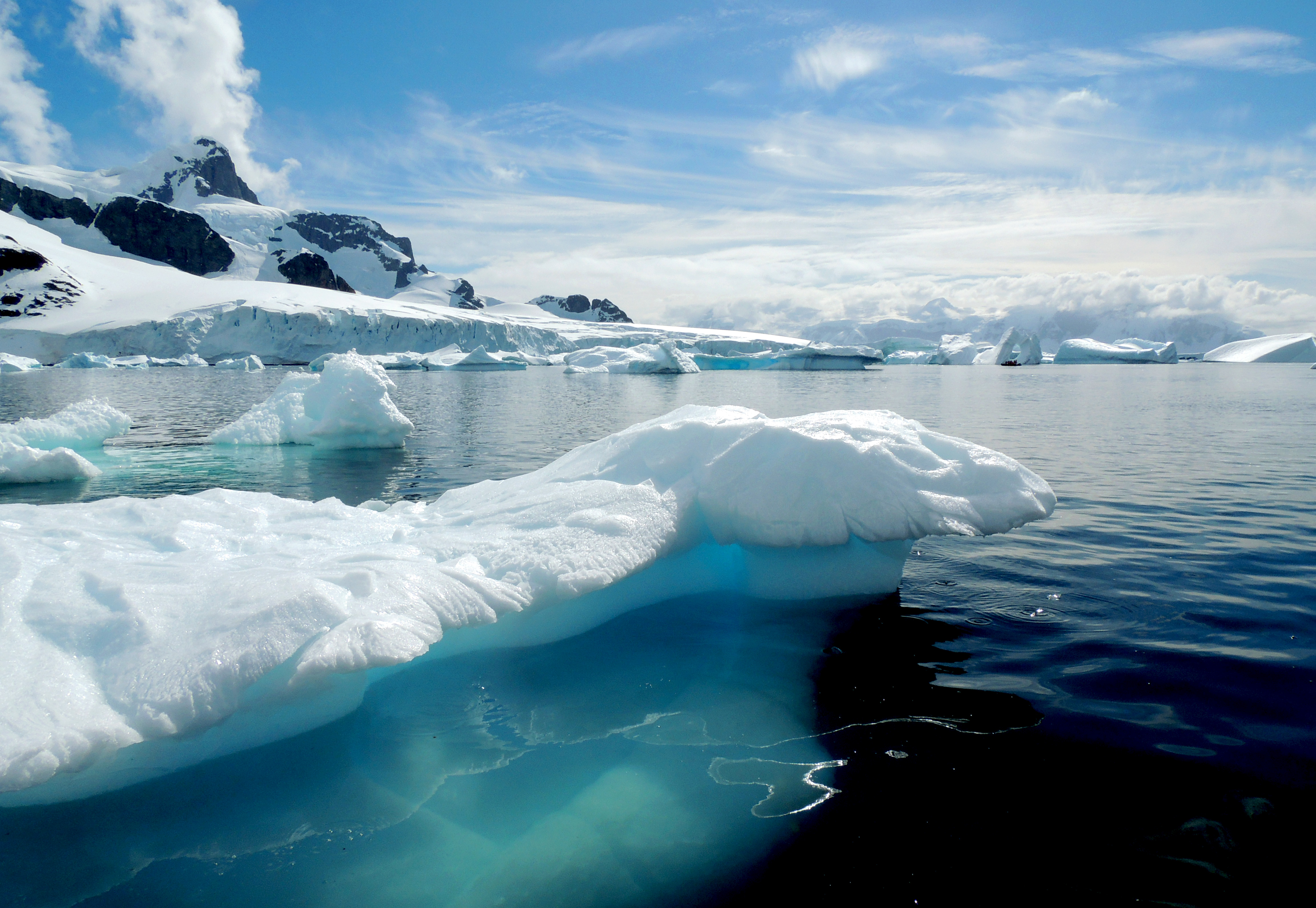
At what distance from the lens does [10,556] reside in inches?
104

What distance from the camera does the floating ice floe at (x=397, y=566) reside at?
211 cm

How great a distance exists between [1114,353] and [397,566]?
5614cm

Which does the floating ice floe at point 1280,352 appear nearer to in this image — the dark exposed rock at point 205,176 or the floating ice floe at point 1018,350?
the floating ice floe at point 1018,350

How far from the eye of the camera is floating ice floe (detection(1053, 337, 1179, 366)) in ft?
155

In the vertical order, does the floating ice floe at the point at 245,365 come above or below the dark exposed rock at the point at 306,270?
below

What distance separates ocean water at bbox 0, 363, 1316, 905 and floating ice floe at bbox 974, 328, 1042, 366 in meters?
47.5

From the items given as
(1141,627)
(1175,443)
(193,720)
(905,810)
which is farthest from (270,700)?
(1175,443)

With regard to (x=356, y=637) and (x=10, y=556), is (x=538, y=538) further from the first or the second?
(x=10, y=556)

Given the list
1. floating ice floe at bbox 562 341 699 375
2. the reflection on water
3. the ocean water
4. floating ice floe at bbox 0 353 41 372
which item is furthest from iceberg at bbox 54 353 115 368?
the ocean water

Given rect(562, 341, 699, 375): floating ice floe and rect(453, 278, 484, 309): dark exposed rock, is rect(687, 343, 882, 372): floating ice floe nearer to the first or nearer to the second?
rect(562, 341, 699, 375): floating ice floe

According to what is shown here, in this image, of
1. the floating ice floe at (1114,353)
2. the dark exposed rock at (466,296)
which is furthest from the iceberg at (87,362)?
the dark exposed rock at (466,296)

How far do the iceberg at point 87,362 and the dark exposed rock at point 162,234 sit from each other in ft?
148

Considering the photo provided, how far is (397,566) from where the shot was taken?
9.61 ft

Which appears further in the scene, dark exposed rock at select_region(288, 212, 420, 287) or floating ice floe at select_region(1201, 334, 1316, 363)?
dark exposed rock at select_region(288, 212, 420, 287)
